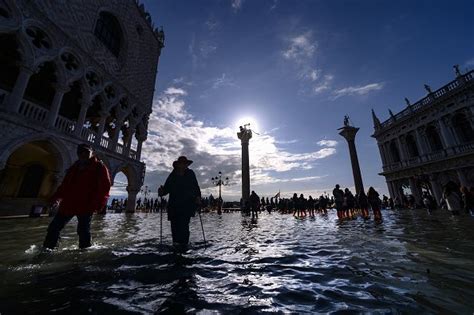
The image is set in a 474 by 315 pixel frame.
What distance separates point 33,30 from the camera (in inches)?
419

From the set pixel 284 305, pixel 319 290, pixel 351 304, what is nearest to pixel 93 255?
pixel 284 305

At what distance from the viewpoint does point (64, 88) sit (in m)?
12.0

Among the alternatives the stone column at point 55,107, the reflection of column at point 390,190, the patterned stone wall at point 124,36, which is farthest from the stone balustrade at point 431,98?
the stone column at point 55,107

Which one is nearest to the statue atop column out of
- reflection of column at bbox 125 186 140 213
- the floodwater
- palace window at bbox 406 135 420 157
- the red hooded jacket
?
palace window at bbox 406 135 420 157

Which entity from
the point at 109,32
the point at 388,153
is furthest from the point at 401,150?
the point at 109,32

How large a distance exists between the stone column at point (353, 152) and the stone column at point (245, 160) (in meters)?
13.9

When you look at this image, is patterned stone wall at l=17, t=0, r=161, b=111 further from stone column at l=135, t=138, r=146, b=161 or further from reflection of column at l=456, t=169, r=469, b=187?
reflection of column at l=456, t=169, r=469, b=187

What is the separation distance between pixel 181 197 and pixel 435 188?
2885cm

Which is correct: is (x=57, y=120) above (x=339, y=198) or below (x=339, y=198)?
above

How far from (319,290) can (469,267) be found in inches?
72.7

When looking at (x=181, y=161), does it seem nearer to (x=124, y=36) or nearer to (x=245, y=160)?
(x=124, y=36)

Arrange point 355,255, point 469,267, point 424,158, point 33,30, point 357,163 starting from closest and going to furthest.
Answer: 1. point 469,267
2. point 355,255
3. point 33,30
4. point 424,158
5. point 357,163

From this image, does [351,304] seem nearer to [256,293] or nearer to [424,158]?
[256,293]

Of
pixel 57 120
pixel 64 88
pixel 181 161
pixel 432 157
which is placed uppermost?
pixel 64 88
